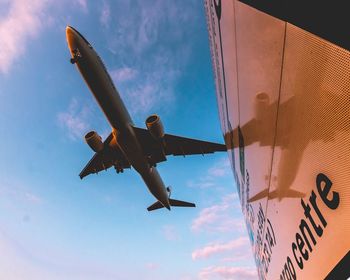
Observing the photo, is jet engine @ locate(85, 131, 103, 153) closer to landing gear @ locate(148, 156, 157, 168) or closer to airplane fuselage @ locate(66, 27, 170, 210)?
airplane fuselage @ locate(66, 27, 170, 210)

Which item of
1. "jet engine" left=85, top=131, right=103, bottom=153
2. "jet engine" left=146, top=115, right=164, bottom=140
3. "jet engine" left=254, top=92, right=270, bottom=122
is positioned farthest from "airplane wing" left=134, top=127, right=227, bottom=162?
"jet engine" left=254, top=92, right=270, bottom=122

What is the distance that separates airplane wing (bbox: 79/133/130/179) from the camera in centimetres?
1327

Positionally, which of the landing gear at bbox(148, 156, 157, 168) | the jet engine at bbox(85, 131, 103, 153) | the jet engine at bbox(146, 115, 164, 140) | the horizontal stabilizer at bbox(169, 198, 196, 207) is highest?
the horizontal stabilizer at bbox(169, 198, 196, 207)

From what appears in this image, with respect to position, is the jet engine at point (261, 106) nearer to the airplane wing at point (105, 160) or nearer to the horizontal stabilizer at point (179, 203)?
the airplane wing at point (105, 160)

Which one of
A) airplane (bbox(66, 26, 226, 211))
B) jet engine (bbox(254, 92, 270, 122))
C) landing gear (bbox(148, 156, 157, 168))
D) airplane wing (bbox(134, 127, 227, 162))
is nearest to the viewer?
jet engine (bbox(254, 92, 270, 122))

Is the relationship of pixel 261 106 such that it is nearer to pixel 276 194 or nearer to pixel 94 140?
pixel 276 194

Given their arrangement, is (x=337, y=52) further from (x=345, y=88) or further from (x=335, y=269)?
(x=335, y=269)

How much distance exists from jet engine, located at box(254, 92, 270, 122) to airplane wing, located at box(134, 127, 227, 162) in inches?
358

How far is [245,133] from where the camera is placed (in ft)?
13.3

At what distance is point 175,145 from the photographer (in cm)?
1330

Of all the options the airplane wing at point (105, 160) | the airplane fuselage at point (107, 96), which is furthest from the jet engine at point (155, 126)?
the airplane wing at point (105, 160)

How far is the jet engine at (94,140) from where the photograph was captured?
1190 cm

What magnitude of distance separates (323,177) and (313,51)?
91 centimetres

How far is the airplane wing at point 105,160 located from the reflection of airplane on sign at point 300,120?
10.7 m
